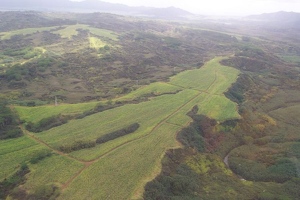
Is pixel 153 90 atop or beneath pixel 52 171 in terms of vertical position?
beneath

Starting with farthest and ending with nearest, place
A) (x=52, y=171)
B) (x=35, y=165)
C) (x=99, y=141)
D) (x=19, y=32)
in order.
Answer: (x=19, y=32) < (x=99, y=141) < (x=35, y=165) < (x=52, y=171)

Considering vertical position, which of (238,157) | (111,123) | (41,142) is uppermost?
(111,123)

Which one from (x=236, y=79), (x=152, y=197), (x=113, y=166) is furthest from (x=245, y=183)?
(x=236, y=79)

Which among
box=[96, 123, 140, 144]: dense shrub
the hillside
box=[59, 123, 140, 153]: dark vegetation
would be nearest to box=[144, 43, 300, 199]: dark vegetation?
the hillside

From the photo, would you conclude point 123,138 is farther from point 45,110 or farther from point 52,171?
point 45,110

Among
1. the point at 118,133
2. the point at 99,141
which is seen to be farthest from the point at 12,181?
the point at 118,133

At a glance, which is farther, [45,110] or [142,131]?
[45,110]

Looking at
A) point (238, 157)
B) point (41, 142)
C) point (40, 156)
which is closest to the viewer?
point (40, 156)

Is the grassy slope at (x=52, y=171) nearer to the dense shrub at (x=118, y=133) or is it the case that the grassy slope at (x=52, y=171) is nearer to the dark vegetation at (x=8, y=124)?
the dense shrub at (x=118, y=133)
